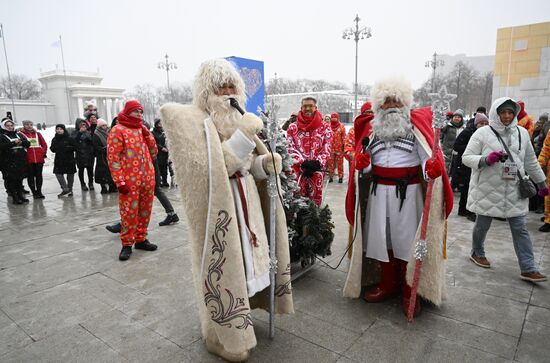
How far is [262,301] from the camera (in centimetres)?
284

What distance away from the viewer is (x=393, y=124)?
2953mm

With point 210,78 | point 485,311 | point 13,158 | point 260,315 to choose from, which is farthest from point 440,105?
point 13,158

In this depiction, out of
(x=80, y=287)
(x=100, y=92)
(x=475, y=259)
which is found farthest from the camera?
(x=100, y=92)

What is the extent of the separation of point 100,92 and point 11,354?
70742 millimetres

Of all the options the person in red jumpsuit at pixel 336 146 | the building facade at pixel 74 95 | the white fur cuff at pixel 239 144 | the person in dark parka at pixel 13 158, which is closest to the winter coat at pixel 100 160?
the person in dark parka at pixel 13 158

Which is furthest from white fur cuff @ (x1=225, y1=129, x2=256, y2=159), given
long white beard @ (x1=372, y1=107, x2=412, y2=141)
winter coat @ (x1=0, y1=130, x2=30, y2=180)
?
winter coat @ (x1=0, y1=130, x2=30, y2=180)

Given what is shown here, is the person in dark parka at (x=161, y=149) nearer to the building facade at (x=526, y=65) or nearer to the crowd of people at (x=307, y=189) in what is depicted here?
the crowd of people at (x=307, y=189)

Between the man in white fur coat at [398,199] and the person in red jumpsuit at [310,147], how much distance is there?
1020 millimetres

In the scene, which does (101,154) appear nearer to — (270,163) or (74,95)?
(270,163)

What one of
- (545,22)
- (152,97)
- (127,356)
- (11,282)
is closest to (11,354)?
(127,356)

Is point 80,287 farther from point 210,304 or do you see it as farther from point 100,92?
point 100,92

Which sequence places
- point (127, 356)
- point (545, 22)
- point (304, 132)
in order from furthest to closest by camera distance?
point (545, 22) → point (304, 132) → point (127, 356)

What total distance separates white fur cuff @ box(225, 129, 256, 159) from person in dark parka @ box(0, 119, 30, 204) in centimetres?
803

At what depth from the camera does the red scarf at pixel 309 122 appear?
14.9ft
